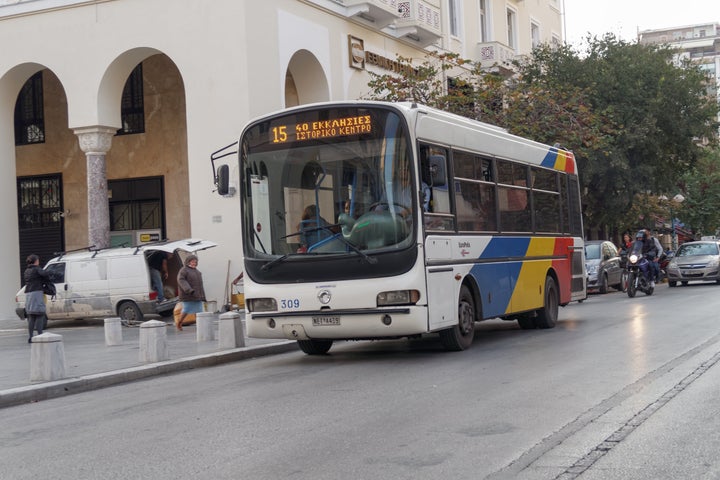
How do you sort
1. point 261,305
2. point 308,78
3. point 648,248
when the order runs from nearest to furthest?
1. point 261,305
2. point 308,78
3. point 648,248

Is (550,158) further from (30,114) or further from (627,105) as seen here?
(30,114)

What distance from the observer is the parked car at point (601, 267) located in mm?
30734

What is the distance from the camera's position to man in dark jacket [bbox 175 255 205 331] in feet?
64.2

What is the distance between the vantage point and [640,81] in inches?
1395

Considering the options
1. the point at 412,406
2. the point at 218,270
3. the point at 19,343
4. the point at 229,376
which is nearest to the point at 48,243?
the point at 218,270

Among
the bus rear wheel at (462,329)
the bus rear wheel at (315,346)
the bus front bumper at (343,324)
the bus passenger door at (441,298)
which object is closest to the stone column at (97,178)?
the bus rear wheel at (315,346)

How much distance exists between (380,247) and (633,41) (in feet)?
95.8

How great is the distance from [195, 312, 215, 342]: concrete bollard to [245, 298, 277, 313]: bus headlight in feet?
14.1

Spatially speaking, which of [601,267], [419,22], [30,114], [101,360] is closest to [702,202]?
[601,267]

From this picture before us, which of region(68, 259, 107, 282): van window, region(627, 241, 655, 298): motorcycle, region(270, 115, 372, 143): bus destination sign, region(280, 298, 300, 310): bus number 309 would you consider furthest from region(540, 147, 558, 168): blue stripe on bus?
region(68, 259, 107, 282): van window

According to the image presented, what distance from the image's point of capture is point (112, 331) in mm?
17359

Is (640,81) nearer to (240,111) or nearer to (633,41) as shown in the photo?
(633,41)

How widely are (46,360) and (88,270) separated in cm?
1285

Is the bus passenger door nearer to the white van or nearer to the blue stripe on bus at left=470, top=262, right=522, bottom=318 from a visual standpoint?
the blue stripe on bus at left=470, top=262, right=522, bottom=318
